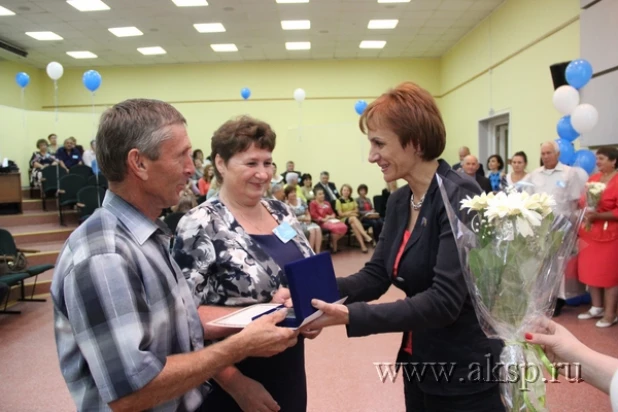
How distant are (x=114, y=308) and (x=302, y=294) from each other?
0.48m

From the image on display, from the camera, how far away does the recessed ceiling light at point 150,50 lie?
11.8m

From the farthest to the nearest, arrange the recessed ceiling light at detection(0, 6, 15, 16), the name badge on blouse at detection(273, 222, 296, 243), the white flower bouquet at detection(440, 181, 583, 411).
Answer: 1. the recessed ceiling light at detection(0, 6, 15, 16)
2. the name badge on blouse at detection(273, 222, 296, 243)
3. the white flower bouquet at detection(440, 181, 583, 411)

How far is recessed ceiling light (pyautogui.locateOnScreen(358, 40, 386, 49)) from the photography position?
11656 millimetres

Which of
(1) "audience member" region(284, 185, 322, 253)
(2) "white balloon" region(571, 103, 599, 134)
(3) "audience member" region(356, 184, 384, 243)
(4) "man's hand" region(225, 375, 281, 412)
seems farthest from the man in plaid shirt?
(3) "audience member" region(356, 184, 384, 243)

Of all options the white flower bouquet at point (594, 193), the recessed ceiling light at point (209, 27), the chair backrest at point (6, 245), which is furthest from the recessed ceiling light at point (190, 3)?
the white flower bouquet at point (594, 193)

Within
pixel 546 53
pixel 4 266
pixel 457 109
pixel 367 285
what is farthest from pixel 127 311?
pixel 457 109

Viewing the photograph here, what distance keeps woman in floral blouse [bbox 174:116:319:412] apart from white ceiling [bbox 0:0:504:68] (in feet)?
26.5

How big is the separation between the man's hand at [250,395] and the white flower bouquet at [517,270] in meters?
0.67

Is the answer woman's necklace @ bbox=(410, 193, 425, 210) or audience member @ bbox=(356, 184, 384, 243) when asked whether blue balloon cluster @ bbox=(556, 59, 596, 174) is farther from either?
woman's necklace @ bbox=(410, 193, 425, 210)

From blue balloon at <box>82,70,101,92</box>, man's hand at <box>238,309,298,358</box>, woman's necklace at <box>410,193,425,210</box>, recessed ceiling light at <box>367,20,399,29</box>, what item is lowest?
man's hand at <box>238,309,298,358</box>

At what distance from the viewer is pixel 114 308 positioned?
924 mm

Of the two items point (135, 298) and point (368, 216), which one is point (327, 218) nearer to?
point (368, 216)

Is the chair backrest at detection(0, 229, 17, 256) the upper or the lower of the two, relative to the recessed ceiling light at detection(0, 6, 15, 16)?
lower

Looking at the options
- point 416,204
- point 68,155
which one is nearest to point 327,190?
point 68,155
